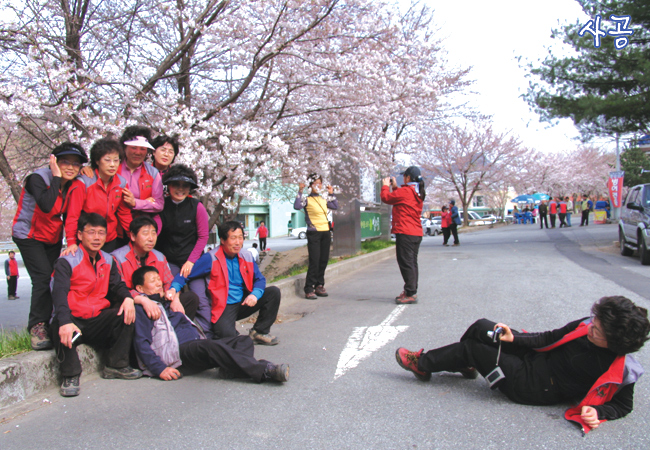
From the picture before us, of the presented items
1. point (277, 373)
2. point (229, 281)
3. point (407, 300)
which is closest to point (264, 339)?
point (229, 281)

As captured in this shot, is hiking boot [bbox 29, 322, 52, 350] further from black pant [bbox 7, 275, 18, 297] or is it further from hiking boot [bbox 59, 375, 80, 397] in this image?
black pant [bbox 7, 275, 18, 297]

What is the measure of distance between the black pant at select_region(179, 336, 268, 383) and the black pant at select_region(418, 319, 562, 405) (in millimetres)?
1417

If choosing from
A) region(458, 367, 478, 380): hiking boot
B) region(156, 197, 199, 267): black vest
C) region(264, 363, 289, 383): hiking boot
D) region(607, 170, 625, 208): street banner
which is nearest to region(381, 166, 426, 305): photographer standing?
region(156, 197, 199, 267): black vest

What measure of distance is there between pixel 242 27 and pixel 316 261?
155 inches

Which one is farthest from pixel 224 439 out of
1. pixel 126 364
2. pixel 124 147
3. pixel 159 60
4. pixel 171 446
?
pixel 159 60

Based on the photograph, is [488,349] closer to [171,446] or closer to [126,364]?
[171,446]

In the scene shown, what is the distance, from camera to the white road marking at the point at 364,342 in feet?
13.8

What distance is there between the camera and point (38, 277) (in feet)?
13.0

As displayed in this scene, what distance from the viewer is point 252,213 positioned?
178ft

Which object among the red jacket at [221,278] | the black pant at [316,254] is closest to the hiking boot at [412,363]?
the red jacket at [221,278]

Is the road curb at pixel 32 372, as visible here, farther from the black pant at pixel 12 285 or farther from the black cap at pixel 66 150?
the black pant at pixel 12 285

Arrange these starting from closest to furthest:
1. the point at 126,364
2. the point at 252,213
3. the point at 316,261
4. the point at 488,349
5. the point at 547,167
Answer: the point at 488,349
the point at 126,364
the point at 316,261
the point at 547,167
the point at 252,213

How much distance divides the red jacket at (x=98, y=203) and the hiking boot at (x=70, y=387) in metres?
1.05

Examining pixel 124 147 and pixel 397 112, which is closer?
pixel 124 147
